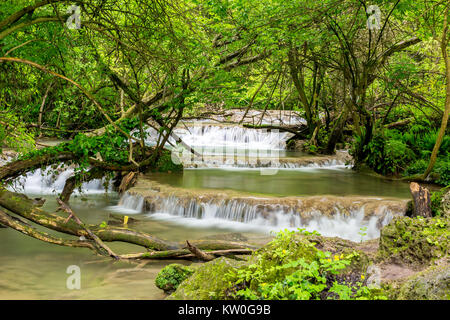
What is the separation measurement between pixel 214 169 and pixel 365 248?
902 centimetres

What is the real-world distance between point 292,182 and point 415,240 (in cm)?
774

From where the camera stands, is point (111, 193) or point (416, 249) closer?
point (416, 249)

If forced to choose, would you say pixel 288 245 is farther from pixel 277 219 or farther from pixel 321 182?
pixel 321 182

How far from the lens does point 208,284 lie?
389cm

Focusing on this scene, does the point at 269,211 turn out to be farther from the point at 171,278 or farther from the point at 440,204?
the point at 171,278

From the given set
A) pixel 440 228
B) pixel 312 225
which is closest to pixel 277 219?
pixel 312 225

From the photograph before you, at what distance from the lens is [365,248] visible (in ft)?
19.4

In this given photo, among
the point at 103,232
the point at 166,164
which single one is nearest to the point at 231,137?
the point at 166,164

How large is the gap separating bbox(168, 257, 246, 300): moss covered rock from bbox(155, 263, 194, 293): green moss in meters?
0.89

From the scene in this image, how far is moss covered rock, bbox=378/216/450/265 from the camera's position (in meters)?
4.42

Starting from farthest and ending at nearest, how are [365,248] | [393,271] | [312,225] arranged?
[312,225]
[365,248]
[393,271]

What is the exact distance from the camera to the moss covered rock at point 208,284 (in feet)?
12.4

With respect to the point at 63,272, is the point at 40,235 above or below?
above
